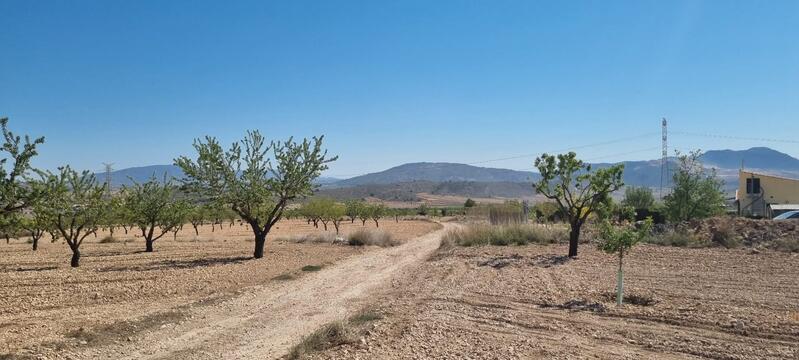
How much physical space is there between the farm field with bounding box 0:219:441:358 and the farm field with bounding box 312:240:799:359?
460 cm

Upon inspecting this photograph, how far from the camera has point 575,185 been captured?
23844 millimetres

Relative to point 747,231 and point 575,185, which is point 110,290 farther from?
point 747,231

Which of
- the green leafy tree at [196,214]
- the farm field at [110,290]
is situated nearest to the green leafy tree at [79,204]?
the farm field at [110,290]

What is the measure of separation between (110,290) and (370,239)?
18366 millimetres

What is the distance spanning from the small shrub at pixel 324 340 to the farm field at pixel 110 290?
11.7 feet

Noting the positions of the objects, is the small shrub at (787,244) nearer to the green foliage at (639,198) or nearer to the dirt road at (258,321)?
the dirt road at (258,321)

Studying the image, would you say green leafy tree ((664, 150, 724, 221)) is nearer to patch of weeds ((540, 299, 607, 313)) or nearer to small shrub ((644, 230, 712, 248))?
small shrub ((644, 230, 712, 248))

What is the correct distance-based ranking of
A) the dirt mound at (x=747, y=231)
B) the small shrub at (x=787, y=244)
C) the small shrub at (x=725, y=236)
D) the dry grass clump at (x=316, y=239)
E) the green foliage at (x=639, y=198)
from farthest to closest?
the green foliage at (x=639, y=198) → the dry grass clump at (x=316, y=239) → the dirt mound at (x=747, y=231) → the small shrub at (x=725, y=236) → the small shrub at (x=787, y=244)

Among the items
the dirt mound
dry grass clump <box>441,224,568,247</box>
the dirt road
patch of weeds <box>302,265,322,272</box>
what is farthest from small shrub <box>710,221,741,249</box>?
patch of weeds <box>302,265,322,272</box>

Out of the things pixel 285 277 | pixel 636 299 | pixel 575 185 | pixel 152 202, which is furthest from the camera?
pixel 152 202

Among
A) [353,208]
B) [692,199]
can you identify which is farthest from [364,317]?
[353,208]

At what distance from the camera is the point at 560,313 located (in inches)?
454

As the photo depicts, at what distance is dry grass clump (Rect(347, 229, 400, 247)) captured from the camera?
32.2m

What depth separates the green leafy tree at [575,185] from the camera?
22663 mm
